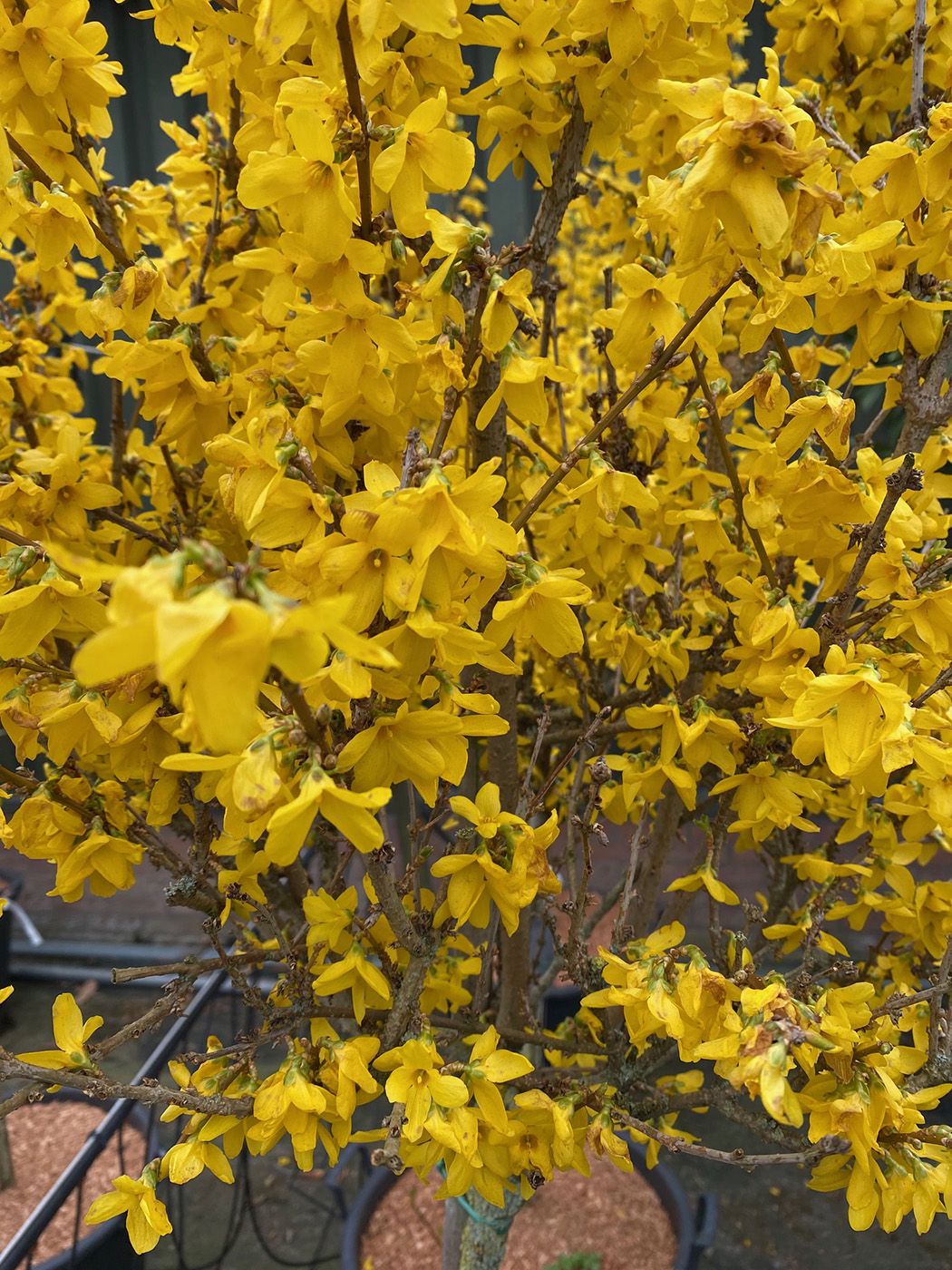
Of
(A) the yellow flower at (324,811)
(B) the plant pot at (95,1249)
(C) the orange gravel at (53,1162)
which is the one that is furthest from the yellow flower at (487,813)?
(C) the orange gravel at (53,1162)

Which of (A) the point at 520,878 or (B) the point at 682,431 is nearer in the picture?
(A) the point at 520,878

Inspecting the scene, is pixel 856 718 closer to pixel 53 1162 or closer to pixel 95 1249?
pixel 95 1249

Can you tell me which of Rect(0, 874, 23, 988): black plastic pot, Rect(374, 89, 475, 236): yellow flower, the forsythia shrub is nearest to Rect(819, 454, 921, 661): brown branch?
the forsythia shrub

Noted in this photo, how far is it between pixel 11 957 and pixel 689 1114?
2698mm

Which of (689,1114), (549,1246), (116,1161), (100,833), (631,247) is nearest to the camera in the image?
(100,833)

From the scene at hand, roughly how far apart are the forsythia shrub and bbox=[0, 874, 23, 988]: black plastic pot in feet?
7.34

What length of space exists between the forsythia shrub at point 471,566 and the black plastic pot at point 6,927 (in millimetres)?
2239

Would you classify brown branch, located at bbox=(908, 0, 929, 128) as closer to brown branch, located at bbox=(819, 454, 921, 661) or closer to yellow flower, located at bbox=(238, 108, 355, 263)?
brown branch, located at bbox=(819, 454, 921, 661)

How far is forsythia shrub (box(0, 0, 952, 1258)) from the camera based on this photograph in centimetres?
78

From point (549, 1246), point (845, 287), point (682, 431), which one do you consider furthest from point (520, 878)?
point (549, 1246)

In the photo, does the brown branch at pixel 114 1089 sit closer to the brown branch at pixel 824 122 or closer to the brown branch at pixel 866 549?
the brown branch at pixel 866 549

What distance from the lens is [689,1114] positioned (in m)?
2.83

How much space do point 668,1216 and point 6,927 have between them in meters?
2.50

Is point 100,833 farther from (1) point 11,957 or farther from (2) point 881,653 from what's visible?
(1) point 11,957
